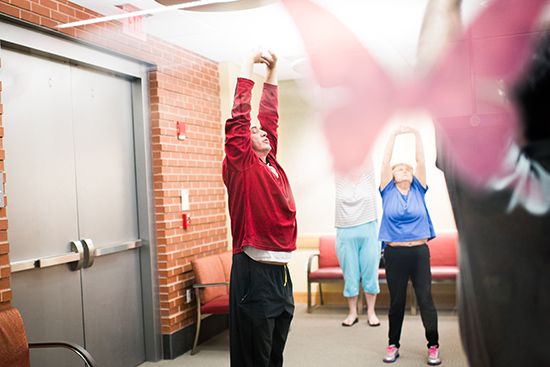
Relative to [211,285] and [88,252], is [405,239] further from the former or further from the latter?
[88,252]

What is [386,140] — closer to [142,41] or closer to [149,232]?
[142,41]

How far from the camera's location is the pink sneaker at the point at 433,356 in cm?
169

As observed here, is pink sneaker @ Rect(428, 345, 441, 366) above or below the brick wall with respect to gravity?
below

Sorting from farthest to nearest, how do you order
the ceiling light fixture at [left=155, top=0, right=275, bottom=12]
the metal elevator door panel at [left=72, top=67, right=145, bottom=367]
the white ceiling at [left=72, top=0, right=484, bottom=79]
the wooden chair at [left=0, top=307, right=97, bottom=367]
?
the metal elevator door panel at [left=72, top=67, right=145, bottom=367], the wooden chair at [left=0, top=307, right=97, bottom=367], the ceiling light fixture at [left=155, top=0, right=275, bottom=12], the white ceiling at [left=72, top=0, right=484, bottom=79]

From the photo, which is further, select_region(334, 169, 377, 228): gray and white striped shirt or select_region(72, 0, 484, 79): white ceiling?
select_region(334, 169, 377, 228): gray and white striped shirt

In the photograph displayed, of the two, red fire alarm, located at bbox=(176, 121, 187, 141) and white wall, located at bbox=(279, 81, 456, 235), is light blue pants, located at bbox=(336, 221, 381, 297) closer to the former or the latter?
white wall, located at bbox=(279, 81, 456, 235)

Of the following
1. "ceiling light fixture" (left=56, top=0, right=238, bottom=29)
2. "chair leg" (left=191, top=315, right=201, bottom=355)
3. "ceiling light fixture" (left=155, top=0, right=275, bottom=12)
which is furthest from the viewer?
"chair leg" (left=191, top=315, right=201, bottom=355)

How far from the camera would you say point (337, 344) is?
1956 millimetres

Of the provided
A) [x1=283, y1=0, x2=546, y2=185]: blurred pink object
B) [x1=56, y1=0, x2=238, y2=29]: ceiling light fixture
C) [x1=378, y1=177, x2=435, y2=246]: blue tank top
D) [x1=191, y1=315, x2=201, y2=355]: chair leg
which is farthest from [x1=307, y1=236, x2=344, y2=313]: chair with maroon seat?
Answer: [x1=191, y1=315, x2=201, y2=355]: chair leg

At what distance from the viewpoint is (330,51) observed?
3.65 ft

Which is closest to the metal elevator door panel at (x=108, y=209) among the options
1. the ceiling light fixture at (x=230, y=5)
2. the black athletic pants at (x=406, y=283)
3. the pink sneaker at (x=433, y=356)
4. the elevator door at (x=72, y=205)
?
the elevator door at (x=72, y=205)

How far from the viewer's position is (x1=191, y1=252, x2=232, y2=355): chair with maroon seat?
2102mm

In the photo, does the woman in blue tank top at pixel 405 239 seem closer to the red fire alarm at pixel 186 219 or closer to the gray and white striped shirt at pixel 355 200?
the gray and white striped shirt at pixel 355 200

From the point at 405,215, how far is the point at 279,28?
1.79 feet
